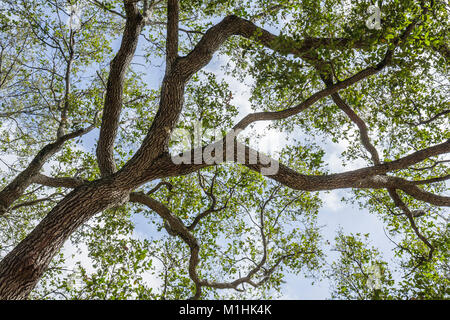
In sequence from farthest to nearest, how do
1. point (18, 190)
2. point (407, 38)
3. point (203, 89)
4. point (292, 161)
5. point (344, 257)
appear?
point (292, 161)
point (344, 257)
point (203, 89)
point (18, 190)
point (407, 38)

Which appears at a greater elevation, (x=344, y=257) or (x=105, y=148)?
(x=105, y=148)

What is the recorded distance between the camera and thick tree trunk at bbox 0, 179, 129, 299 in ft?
12.6

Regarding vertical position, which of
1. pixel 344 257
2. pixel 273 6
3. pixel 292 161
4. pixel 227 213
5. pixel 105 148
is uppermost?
pixel 273 6

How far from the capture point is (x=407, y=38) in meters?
5.39

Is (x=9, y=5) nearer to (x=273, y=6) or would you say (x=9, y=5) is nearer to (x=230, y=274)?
(x=273, y=6)

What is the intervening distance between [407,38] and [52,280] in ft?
37.6

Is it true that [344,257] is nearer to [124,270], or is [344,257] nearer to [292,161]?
[292,161]

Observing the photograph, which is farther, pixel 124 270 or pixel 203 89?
pixel 203 89

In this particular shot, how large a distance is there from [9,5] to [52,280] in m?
9.09

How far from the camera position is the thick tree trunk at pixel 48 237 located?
384 cm

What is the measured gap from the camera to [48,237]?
14.0 feet

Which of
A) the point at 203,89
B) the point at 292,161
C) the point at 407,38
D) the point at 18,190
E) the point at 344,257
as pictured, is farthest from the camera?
the point at 292,161

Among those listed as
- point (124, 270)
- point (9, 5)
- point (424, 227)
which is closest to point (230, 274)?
point (124, 270)

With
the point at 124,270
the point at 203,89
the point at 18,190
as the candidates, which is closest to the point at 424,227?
the point at 203,89
